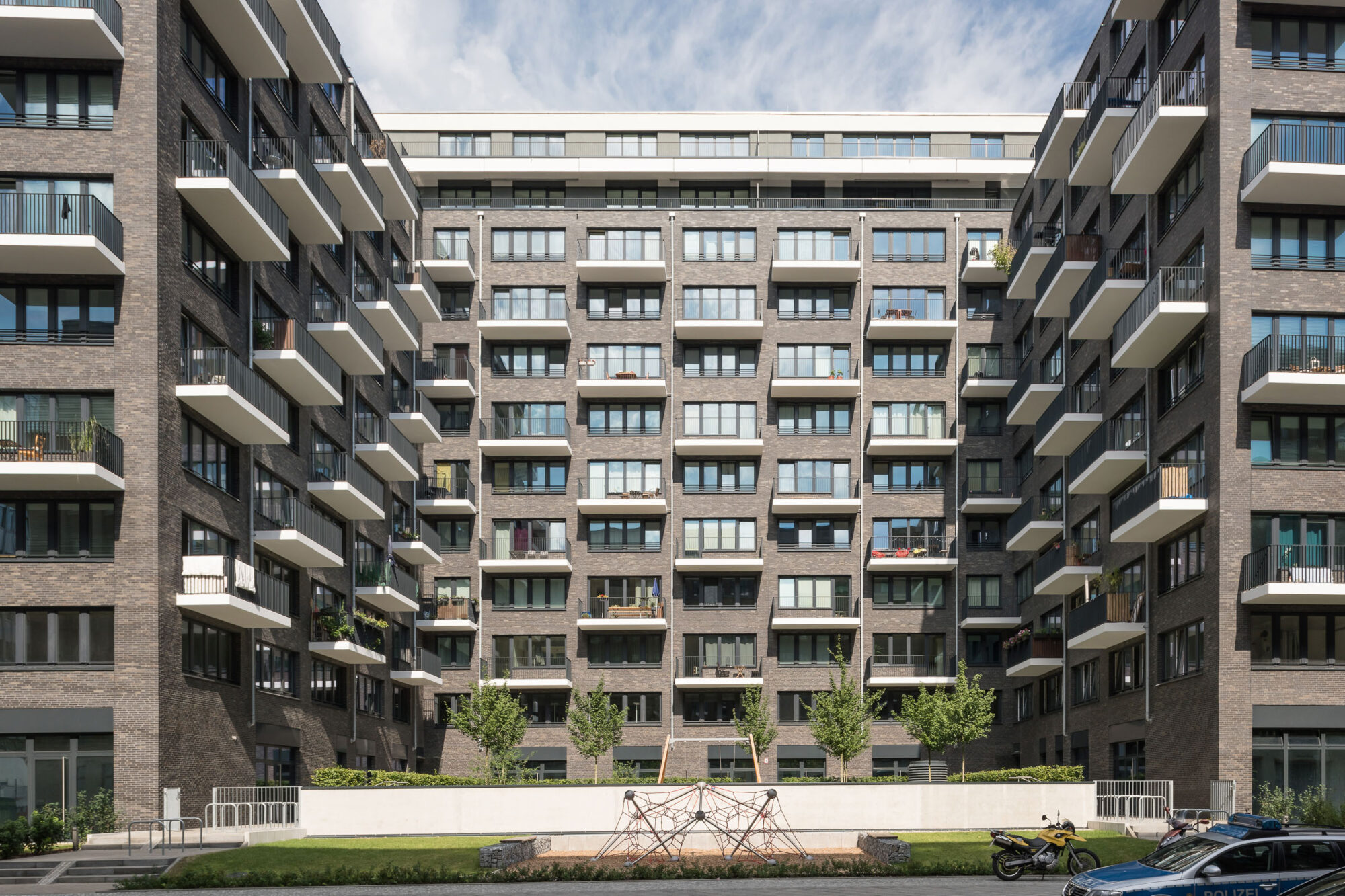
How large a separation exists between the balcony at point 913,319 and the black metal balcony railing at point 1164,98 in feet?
85.3


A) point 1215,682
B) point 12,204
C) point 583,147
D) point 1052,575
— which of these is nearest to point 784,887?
point 1215,682

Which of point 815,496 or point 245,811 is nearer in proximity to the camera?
point 245,811

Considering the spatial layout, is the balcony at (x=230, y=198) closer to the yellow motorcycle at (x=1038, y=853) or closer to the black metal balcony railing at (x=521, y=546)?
the yellow motorcycle at (x=1038, y=853)

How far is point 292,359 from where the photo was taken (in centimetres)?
4425

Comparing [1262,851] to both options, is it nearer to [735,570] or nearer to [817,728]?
[817,728]

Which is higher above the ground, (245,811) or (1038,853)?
(1038,853)

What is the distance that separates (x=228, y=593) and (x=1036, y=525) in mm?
35627

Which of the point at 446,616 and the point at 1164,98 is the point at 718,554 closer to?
the point at 446,616

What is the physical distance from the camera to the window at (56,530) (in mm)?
35844

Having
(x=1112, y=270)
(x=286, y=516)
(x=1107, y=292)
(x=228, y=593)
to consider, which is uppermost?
(x=1112, y=270)

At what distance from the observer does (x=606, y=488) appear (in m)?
70.4

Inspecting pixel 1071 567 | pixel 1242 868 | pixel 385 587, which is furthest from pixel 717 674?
pixel 1242 868

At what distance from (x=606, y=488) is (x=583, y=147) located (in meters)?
20.0

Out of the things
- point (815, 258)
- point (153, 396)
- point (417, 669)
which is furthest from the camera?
point (815, 258)
